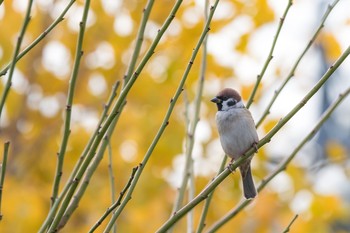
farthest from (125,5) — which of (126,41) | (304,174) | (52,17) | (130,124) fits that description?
(304,174)

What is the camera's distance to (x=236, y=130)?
8.43 ft

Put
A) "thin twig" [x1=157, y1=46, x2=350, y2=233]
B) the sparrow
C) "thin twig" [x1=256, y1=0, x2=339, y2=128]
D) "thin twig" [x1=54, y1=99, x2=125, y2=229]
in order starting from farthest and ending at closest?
1. the sparrow
2. "thin twig" [x1=256, y1=0, x2=339, y2=128]
3. "thin twig" [x1=54, y1=99, x2=125, y2=229]
4. "thin twig" [x1=157, y1=46, x2=350, y2=233]

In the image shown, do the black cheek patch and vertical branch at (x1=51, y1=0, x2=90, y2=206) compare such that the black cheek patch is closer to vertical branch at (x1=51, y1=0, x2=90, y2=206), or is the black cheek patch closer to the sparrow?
the sparrow

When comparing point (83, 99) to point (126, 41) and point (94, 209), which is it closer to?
point (126, 41)

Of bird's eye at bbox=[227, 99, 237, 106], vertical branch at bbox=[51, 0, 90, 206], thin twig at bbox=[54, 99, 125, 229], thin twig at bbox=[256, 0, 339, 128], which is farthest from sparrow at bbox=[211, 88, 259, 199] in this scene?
vertical branch at bbox=[51, 0, 90, 206]

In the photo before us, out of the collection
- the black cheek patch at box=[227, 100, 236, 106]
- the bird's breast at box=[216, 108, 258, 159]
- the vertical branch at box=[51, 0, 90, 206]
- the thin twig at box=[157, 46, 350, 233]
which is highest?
the black cheek patch at box=[227, 100, 236, 106]

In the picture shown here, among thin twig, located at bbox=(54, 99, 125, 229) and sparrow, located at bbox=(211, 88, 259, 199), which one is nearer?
thin twig, located at bbox=(54, 99, 125, 229)

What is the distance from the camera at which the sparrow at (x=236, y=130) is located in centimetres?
249

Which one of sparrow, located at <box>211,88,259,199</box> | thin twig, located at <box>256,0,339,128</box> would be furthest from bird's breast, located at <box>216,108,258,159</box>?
thin twig, located at <box>256,0,339,128</box>

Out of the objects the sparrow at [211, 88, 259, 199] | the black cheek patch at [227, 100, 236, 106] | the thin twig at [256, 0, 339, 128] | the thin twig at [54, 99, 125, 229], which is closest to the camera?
the thin twig at [54, 99, 125, 229]

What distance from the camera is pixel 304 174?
388cm

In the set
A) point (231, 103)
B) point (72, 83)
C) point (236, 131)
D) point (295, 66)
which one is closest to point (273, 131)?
point (295, 66)

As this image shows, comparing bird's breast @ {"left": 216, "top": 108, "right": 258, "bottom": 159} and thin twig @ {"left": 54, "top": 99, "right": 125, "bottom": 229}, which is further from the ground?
bird's breast @ {"left": 216, "top": 108, "right": 258, "bottom": 159}

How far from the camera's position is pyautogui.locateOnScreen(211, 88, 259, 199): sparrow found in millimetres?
2486
